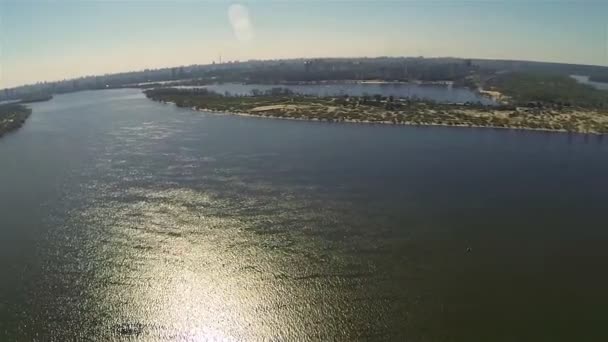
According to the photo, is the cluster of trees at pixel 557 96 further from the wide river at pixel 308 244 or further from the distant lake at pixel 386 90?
the wide river at pixel 308 244

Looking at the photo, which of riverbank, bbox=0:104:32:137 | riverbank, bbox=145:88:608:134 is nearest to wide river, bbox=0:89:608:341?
riverbank, bbox=145:88:608:134

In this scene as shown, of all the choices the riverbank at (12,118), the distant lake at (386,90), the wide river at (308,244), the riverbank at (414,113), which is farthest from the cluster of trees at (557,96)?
the riverbank at (12,118)

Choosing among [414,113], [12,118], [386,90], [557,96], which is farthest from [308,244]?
[386,90]

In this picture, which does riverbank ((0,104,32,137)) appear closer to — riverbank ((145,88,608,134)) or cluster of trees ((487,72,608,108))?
riverbank ((145,88,608,134))

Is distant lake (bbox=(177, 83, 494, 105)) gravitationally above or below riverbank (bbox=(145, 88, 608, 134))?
above

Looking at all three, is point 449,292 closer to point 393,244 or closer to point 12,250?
point 393,244
